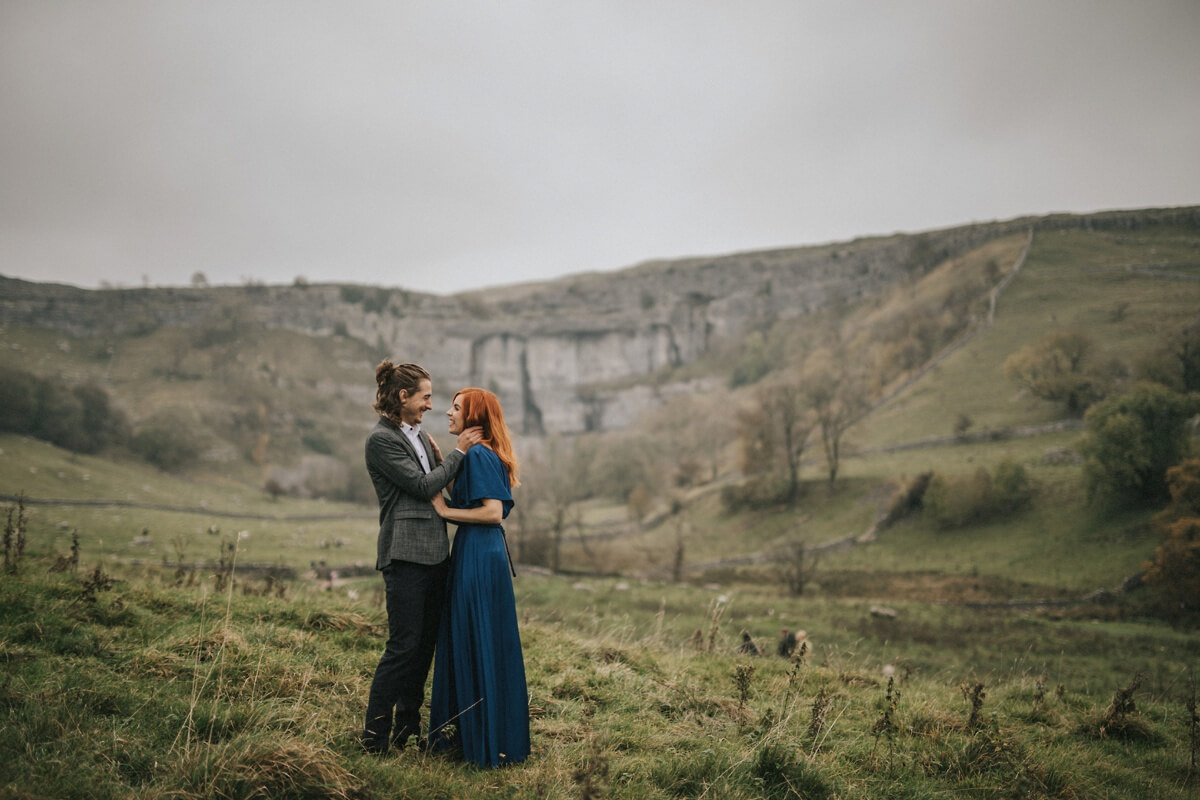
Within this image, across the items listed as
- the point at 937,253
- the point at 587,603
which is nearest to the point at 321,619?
the point at 587,603

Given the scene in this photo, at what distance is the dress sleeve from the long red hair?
0.09 metres

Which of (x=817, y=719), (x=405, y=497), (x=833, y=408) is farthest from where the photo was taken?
(x=833, y=408)

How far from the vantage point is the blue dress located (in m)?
3.80

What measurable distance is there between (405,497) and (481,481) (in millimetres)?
524

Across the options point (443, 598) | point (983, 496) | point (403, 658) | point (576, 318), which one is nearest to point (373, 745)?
point (403, 658)

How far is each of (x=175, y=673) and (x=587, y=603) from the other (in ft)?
68.1

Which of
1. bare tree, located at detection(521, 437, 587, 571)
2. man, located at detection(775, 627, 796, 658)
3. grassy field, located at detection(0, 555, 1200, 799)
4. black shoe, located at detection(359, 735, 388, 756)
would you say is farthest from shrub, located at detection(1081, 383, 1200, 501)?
black shoe, located at detection(359, 735, 388, 756)

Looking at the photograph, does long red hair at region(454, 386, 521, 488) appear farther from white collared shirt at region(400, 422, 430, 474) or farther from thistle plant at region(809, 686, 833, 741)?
thistle plant at region(809, 686, 833, 741)

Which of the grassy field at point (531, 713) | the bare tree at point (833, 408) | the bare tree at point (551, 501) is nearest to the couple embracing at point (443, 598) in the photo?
the grassy field at point (531, 713)

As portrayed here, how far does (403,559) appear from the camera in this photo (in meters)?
3.88

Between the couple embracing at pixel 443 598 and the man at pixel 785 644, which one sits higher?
the couple embracing at pixel 443 598

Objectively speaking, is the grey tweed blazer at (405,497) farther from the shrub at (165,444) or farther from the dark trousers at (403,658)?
the shrub at (165,444)

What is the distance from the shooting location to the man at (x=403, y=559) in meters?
3.77

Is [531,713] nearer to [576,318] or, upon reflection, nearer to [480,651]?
[480,651]
